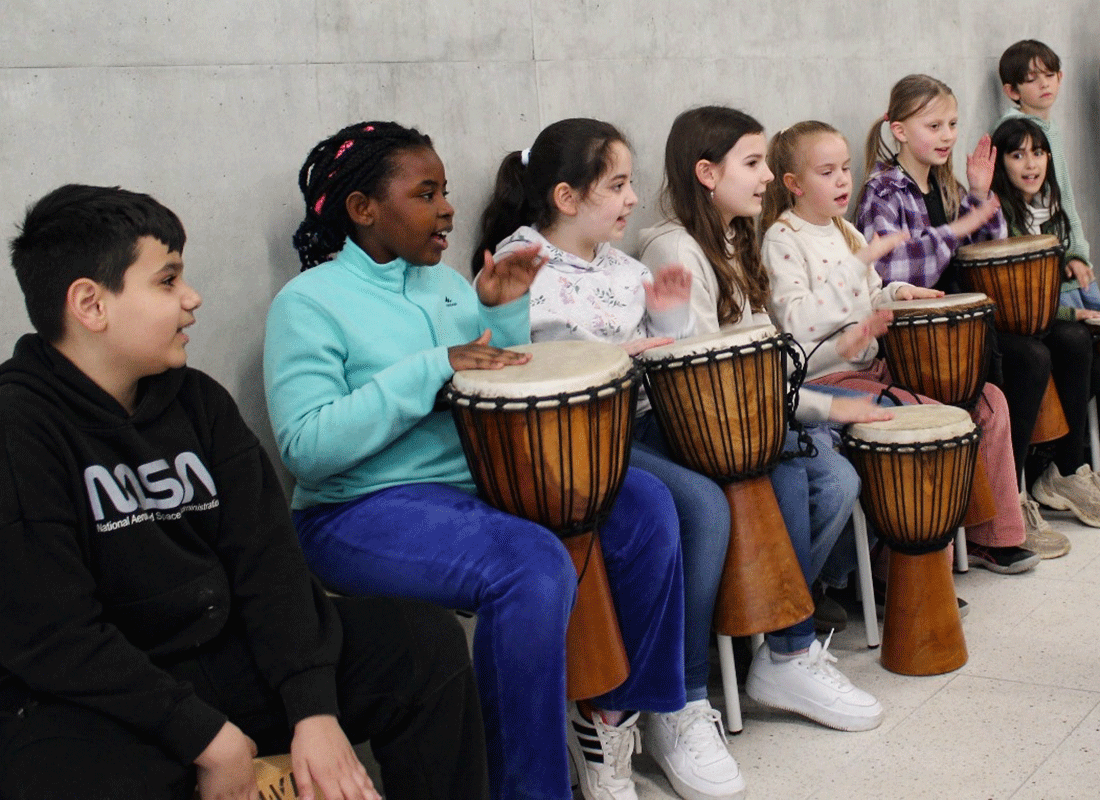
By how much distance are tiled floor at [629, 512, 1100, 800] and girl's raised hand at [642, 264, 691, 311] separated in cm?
92

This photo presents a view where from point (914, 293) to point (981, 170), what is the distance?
84 cm

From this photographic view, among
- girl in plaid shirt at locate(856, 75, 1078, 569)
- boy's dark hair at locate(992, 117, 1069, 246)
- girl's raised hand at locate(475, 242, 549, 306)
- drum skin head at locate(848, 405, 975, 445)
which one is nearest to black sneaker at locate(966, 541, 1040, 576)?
girl in plaid shirt at locate(856, 75, 1078, 569)

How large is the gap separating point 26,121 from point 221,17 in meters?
0.50

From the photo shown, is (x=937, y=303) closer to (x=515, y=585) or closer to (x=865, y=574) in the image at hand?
(x=865, y=574)

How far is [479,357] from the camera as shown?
248cm

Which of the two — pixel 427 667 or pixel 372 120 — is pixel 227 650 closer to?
pixel 427 667

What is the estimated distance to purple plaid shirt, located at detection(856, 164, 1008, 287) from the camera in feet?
13.4

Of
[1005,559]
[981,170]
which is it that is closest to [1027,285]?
[981,170]

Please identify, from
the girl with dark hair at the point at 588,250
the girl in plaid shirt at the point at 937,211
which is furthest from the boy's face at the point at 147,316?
the girl in plaid shirt at the point at 937,211

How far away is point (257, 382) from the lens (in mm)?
2818

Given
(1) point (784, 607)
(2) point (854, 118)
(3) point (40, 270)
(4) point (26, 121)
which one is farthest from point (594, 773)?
(2) point (854, 118)

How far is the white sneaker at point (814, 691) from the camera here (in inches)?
113

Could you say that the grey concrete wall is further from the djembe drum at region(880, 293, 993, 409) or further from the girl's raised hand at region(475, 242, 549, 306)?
the djembe drum at region(880, 293, 993, 409)

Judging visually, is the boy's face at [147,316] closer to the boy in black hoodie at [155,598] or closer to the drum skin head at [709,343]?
the boy in black hoodie at [155,598]
